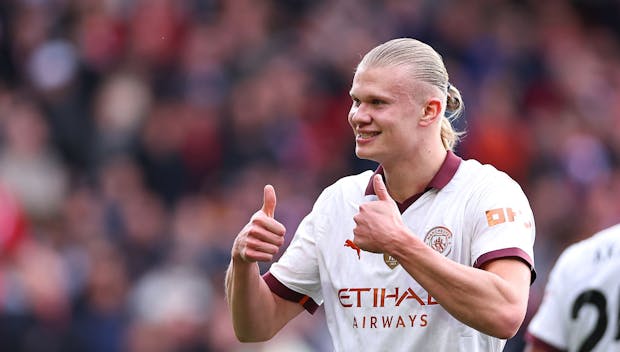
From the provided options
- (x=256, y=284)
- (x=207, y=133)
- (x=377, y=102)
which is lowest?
(x=256, y=284)

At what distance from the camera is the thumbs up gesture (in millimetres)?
5352

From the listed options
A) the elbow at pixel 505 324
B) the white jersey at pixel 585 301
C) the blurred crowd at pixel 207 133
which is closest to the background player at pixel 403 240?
the elbow at pixel 505 324

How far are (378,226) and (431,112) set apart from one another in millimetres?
722

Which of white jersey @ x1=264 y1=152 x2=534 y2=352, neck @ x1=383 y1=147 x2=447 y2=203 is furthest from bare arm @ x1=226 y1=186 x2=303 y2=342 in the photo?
neck @ x1=383 y1=147 x2=447 y2=203

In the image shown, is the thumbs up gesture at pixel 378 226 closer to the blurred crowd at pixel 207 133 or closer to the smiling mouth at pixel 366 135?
the smiling mouth at pixel 366 135

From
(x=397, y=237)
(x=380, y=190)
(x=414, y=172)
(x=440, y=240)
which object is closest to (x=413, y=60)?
(x=414, y=172)

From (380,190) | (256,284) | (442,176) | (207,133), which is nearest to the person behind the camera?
(380,190)

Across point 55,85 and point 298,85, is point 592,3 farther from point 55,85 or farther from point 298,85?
point 55,85

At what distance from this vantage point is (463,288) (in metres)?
5.28

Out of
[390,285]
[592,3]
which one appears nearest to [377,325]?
[390,285]

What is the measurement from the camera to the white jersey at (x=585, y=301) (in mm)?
5363

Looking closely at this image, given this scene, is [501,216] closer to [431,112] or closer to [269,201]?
[431,112]

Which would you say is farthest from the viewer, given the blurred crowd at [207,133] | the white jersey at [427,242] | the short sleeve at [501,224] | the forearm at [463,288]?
→ the blurred crowd at [207,133]

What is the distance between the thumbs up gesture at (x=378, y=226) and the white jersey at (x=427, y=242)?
359 mm
